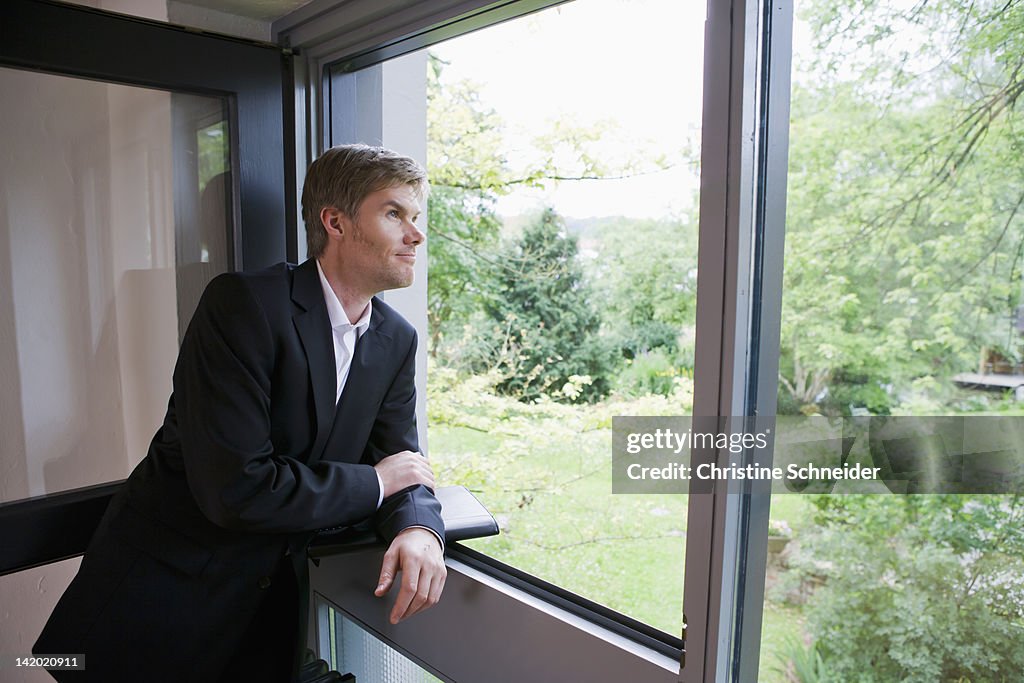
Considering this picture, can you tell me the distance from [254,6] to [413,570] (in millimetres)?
1428

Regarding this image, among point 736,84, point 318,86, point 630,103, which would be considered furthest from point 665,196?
point 736,84

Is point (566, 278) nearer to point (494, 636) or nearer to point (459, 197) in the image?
point (459, 197)

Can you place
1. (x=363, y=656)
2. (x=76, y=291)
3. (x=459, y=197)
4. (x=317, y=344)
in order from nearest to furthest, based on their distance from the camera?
(x=317, y=344) < (x=76, y=291) < (x=363, y=656) < (x=459, y=197)

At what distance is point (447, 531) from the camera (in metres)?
1.43

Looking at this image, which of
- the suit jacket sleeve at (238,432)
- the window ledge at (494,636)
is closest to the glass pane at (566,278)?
the window ledge at (494,636)

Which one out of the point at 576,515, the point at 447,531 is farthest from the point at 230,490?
the point at 576,515

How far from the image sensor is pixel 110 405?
1.69 metres

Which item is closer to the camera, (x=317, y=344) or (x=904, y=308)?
(x=904, y=308)

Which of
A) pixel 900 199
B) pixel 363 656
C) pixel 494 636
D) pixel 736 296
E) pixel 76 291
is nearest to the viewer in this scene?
pixel 736 296

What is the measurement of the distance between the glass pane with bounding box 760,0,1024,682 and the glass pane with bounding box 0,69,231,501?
4.60ft

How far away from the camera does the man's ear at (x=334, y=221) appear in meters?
1.40

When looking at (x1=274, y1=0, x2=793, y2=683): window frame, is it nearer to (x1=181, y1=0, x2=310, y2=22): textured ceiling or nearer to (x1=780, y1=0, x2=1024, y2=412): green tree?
(x1=780, y1=0, x2=1024, y2=412): green tree

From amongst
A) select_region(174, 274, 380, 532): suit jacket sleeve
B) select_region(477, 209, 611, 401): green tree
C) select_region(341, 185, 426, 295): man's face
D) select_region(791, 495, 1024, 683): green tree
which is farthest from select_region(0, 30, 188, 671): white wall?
select_region(477, 209, 611, 401): green tree

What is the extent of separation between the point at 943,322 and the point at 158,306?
65.9 inches
